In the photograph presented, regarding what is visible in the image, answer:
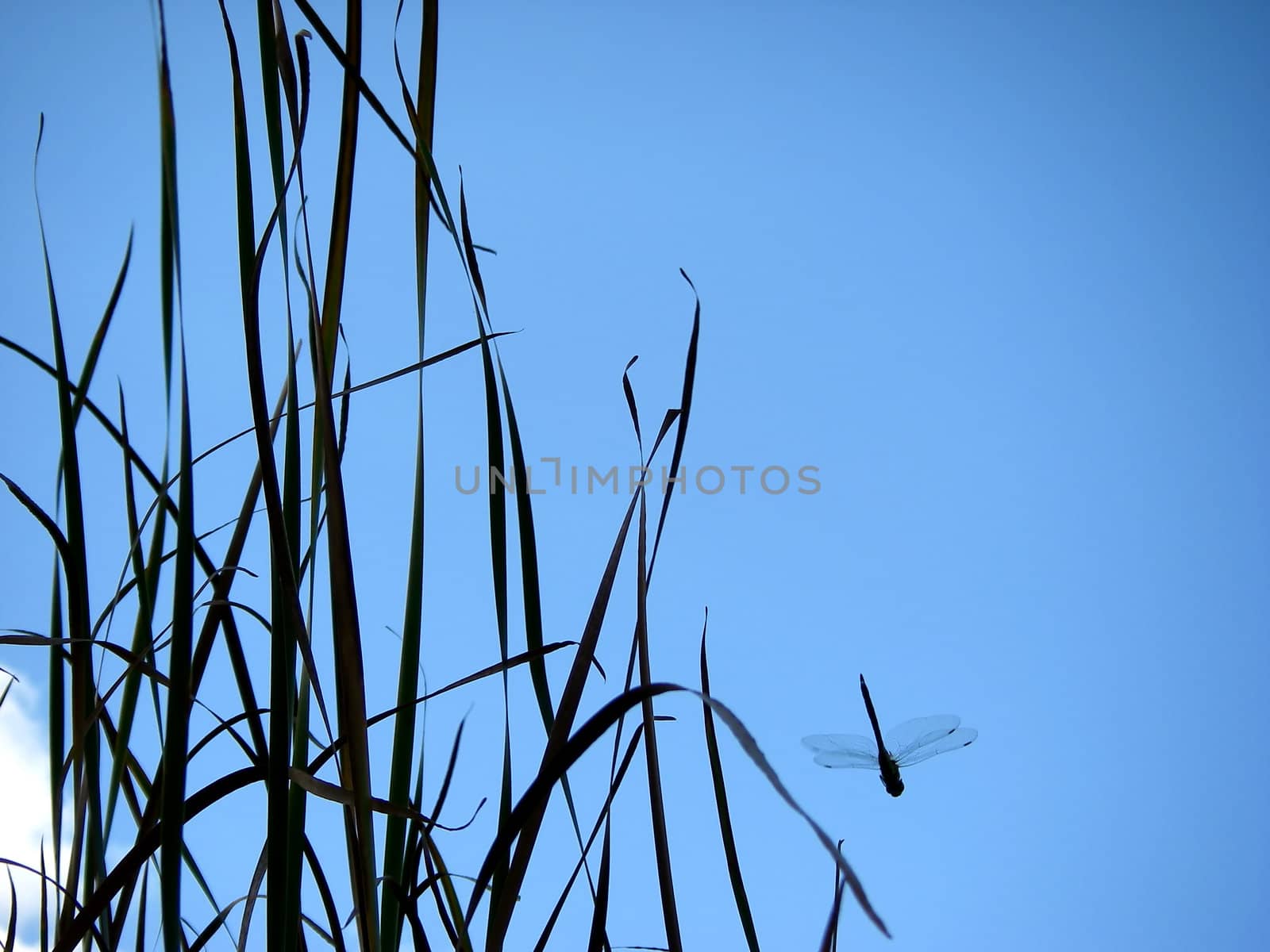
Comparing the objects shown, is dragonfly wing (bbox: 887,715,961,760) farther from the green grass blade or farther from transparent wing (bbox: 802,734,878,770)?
the green grass blade

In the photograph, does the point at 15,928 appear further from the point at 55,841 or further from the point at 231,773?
the point at 231,773

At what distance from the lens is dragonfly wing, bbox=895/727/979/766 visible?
2.97 ft

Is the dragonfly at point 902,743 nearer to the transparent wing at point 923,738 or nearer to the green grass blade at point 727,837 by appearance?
the transparent wing at point 923,738

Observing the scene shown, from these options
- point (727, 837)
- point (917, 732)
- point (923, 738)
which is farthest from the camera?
point (917, 732)

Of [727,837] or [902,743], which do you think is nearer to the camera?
[727,837]

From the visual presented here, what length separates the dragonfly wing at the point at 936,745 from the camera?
90 centimetres

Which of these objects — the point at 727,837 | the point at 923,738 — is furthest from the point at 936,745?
the point at 727,837

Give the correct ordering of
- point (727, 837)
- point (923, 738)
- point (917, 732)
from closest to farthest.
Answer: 1. point (727, 837)
2. point (923, 738)
3. point (917, 732)

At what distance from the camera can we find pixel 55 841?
302 mm

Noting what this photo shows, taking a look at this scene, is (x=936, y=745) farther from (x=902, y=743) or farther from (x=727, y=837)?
(x=727, y=837)

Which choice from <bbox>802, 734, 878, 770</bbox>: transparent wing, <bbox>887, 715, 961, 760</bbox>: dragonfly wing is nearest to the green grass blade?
<bbox>887, 715, 961, 760</bbox>: dragonfly wing

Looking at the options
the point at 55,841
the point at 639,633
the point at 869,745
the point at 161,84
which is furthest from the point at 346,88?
the point at 869,745

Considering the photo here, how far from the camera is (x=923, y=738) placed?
973 millimetres

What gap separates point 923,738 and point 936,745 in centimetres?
3
